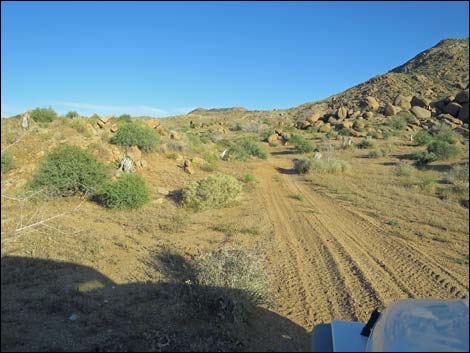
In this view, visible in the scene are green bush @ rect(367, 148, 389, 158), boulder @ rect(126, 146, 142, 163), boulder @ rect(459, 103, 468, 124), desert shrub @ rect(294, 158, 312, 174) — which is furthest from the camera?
boulder @ rect(459, 103, 468, 124)

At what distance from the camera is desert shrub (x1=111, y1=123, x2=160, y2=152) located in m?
16.9

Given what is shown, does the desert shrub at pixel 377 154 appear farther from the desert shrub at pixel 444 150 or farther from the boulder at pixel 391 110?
the boulder at pixel 391 110

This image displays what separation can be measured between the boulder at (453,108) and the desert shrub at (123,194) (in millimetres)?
35194

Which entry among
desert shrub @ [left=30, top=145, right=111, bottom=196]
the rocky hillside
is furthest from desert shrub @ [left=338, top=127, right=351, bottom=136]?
desert shrub @ [left=30, top=145, right=111, bottom=196]

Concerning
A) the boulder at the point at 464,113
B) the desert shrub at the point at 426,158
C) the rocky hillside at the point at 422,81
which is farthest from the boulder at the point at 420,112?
the desert shrub at the point at 426,158

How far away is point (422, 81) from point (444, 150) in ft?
140

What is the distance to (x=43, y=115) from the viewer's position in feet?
65.0

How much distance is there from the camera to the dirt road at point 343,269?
4977 millimetres

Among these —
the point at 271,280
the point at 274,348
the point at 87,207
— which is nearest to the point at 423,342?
the point at 274,348

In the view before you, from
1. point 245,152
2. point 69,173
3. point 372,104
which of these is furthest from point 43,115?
point 372,104

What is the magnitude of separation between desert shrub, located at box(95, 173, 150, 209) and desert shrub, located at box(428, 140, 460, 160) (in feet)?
47.4

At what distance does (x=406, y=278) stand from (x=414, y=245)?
5.07 feet

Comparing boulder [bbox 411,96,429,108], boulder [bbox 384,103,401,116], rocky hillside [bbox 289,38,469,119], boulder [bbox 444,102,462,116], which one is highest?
rocky hillside [bbox 289,38,469,119]

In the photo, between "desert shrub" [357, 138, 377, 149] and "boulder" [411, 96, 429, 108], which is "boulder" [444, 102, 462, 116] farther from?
"desert shrub" [357, 138, 377, 149]
